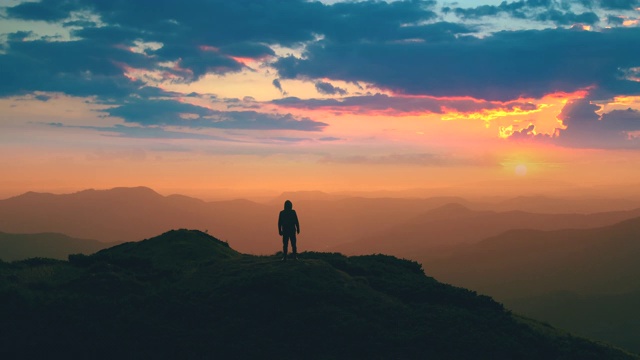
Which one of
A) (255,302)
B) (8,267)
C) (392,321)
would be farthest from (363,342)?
(8,267)

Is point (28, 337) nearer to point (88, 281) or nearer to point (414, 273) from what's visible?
point (88, 281)

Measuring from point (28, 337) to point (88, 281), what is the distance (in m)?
7.22

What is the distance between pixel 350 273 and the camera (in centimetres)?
3631

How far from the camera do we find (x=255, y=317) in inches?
1071

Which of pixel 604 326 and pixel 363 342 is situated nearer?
pixel 363 342

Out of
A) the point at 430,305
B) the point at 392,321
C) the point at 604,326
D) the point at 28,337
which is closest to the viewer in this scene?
the point at 28,337

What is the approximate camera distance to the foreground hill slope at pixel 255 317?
24.5 m

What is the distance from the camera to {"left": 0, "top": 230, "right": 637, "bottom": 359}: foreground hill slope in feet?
80.5

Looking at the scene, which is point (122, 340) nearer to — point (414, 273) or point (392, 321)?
point (392, 321)

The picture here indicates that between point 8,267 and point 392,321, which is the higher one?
point 8,267

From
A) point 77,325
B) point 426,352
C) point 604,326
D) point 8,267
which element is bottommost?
point 604,326

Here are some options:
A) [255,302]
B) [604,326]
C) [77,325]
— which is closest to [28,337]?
[77,325]

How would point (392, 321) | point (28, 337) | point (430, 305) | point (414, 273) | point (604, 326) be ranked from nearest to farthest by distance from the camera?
point (28, 337)
point (392, 321)
point (430, 305)
point (414, 273)
point (604, 326)

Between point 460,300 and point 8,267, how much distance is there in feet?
102
